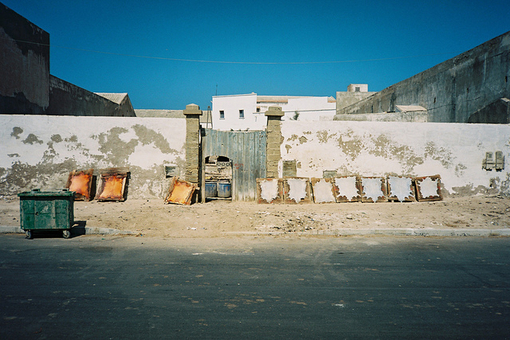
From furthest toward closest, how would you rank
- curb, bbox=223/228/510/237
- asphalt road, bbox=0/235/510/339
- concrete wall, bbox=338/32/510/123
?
concrete wall, bbox=338/32/510/123 < curb, bbox=223/228/510/237 < asphalt road, bbox=0/235/510/339

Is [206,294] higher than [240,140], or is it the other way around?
[240,140]

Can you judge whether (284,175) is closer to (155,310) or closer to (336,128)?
(336,128)

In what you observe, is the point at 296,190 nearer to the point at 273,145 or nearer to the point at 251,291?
the point at 273,145

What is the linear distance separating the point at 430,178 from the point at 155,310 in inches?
422

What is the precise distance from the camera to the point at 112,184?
10.4 meters

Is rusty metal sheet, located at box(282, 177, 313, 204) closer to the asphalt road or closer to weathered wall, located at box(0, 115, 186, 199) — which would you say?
weathered wall, located at box(0, 115, 186, 199)

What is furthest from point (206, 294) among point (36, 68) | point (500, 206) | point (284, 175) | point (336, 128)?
point (36, 68)

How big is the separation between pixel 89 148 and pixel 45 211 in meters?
4.42

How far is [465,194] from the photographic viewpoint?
11.5m

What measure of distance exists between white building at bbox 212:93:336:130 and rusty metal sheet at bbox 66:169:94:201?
3180 cm

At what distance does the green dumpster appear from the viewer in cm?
677

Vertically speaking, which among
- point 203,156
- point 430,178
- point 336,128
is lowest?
point 430,178

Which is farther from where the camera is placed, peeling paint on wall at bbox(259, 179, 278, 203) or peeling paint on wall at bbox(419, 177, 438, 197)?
peeling paint on wall at bbox(419, 177, 438, 197)

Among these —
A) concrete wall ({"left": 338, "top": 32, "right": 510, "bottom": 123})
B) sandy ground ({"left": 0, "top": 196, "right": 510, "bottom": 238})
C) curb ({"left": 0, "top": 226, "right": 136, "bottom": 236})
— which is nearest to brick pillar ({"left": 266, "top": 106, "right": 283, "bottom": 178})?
sandy ground ({"left": 0, "top": 196, "right": 510, "bottom": 238})
